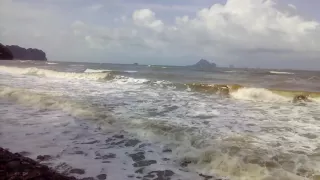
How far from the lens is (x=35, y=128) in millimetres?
7207

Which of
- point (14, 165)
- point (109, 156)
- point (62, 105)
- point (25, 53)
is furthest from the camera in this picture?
point (25, 53)

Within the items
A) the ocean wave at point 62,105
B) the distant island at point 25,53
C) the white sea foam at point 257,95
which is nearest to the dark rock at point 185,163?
the ocean wave at point 62,105

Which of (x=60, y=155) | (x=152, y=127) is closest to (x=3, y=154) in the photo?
(x=60, y=155)

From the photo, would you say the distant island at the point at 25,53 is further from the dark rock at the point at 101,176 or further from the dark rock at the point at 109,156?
the dark rock at the point at 101,176

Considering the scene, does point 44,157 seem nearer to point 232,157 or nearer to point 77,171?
point 77,171

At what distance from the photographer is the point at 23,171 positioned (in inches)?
155

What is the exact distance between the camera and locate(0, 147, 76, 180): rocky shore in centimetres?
376

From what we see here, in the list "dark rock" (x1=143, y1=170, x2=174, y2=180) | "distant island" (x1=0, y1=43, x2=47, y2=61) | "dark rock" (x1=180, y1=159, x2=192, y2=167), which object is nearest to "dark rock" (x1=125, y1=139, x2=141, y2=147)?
"dark rock" (x1=180, y1=159, x2=192, y2=167)

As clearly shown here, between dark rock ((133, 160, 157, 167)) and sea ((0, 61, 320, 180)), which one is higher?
sea ((0, 61, 320, 180))

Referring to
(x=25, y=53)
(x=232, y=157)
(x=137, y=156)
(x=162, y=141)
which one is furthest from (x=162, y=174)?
(x=25, y=53)

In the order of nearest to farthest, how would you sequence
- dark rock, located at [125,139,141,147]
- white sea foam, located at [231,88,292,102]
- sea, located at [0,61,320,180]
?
sea, located at [0,61,320,180]
dark rock, located at [125,139,141,147]
white sea foam, located at [231,88,292,102]

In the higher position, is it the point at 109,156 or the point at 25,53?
the point at 25,53

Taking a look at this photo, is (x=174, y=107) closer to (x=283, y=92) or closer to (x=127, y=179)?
(x=127, y=179)

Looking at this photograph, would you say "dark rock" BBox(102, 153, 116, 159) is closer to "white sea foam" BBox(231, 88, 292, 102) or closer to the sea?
the sea
